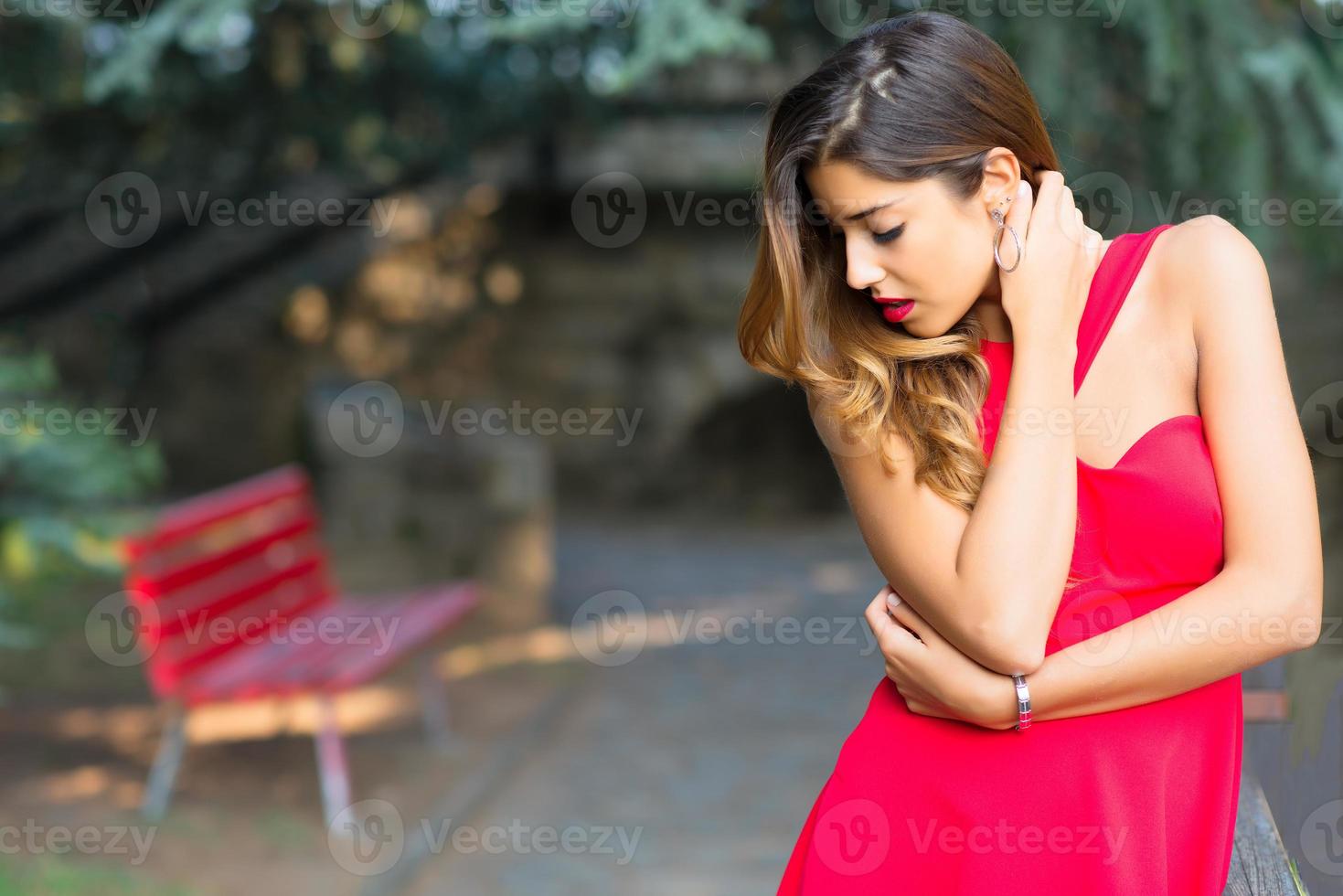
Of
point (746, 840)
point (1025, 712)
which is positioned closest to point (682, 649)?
point (746, 840)

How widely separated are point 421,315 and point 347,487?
368 cm

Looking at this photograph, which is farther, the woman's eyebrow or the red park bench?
the red park bench

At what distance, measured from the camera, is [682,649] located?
629 cm

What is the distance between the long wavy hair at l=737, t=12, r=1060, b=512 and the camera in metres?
1.34

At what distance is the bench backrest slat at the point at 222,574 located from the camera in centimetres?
389

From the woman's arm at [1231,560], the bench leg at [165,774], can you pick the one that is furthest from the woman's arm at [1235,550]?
the bench leg at [165,774]

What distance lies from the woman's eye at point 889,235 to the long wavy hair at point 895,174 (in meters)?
0.05

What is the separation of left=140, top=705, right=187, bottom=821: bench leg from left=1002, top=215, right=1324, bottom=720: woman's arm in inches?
134

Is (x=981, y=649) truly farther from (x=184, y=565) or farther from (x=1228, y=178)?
(x=184, y=565)

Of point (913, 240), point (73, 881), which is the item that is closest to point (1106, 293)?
point (913, 240)

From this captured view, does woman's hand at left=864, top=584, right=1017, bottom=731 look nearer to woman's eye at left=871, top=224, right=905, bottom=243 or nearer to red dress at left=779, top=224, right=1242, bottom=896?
red dress at left=779, top=224, right=1242, bottom=896

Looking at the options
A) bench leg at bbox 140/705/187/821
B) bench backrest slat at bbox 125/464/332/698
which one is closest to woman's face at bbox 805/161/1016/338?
bench backrest slat at bbox 125/464/332/698

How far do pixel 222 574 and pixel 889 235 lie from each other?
357 centimetres

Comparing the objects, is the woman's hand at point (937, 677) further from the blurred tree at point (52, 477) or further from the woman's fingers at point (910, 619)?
the blurred tree at point (52, 477)
